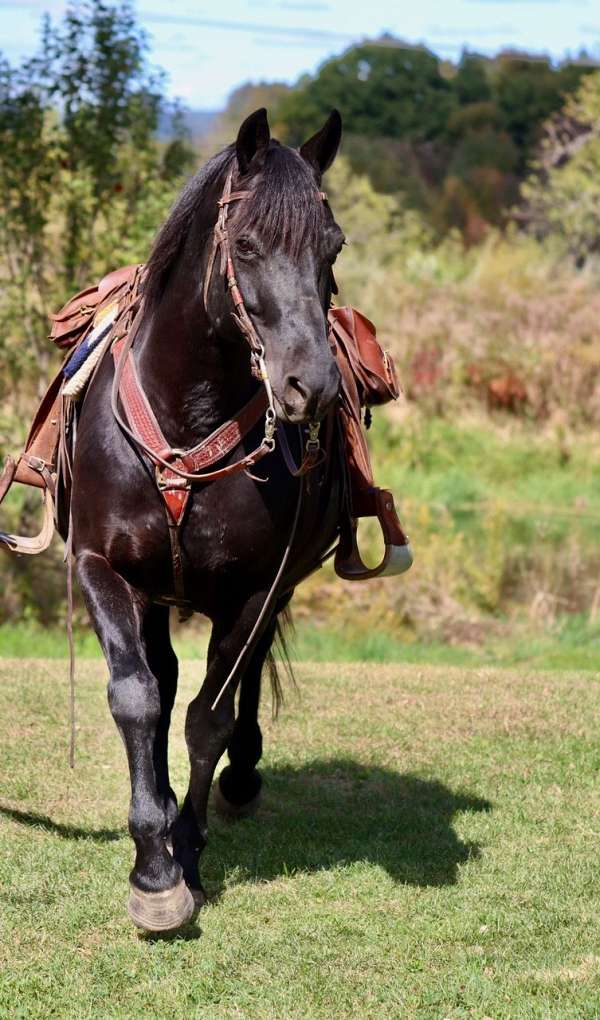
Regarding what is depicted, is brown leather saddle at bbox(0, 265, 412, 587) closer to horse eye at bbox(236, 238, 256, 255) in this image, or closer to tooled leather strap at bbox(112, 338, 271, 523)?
tooled leather strap at bbox(112, 338, 271, 523)

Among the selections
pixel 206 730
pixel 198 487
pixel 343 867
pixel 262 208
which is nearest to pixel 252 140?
pixel 262 208

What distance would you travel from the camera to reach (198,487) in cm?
460

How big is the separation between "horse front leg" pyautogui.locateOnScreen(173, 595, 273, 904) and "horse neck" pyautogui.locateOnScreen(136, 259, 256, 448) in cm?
71

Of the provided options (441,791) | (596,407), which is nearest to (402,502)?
(596,407)

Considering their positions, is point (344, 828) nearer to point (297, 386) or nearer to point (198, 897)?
point (198, 897)

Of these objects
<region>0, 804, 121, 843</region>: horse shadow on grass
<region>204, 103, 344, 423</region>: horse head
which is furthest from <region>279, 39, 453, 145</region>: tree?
<region>204, 103, 344, 423</region>: horse head

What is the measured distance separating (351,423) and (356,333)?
63 centimetres

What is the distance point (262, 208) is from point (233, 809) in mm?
2886

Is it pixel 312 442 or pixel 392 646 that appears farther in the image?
pixel 392 646

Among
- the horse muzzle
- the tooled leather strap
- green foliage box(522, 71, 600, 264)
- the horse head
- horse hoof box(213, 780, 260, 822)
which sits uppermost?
the horse head

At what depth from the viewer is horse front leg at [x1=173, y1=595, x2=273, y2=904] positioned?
16.1ft

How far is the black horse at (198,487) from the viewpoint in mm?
4156

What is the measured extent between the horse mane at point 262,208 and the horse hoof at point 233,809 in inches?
96.1

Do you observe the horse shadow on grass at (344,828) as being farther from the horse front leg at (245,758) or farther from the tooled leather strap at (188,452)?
the tooled leather strap at (188,452)
